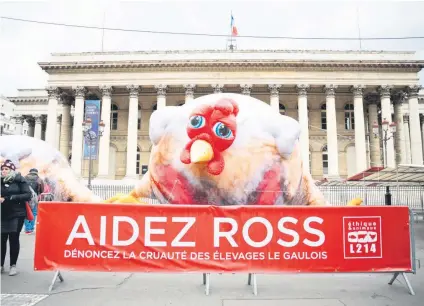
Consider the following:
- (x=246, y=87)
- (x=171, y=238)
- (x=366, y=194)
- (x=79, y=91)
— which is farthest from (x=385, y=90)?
(x=171, y=238)

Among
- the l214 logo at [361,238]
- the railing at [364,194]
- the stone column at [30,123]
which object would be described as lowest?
the l214 logo at [361,238]

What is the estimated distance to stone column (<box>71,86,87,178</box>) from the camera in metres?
34.3

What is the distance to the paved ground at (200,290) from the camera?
15.9 feet

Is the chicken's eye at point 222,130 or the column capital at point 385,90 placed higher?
the column capital at point 385,90

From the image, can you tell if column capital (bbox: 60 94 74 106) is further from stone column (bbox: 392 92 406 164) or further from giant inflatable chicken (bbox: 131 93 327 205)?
giant inflatable chicken (bbox: 131 93 327 205)

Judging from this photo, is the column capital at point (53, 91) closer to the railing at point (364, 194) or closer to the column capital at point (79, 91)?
the column capital at point (79, 91)

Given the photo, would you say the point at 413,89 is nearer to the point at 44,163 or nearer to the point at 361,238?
the point at 44,163

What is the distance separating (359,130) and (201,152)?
3121 cm

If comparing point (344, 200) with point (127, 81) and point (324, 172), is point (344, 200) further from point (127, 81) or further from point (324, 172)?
point (127, 81)

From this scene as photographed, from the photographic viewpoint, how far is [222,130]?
20.0ft

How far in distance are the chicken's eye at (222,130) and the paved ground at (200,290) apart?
2.34m

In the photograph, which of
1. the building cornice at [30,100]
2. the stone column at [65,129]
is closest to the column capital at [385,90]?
the stone column at [65,129]

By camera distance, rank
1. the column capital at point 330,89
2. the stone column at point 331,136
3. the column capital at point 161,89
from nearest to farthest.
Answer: the stone column at point 331,136
the column capital at point 330,89
the column capital at point 161,89

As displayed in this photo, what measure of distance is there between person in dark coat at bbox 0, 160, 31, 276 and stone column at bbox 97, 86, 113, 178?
92.5 feet
